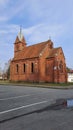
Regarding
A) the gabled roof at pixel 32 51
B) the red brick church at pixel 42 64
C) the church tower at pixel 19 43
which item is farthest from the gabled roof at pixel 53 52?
the church tower at pixel 19 43

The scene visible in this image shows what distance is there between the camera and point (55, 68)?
5216 centimetres

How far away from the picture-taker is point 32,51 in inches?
2338

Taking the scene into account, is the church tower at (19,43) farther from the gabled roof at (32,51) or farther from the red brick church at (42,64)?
the red brick church at (42,64)

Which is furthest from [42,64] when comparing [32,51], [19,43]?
[19,43]

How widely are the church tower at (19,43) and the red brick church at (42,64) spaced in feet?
19.0

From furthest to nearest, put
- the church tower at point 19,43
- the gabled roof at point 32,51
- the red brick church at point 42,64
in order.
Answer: the church tower at point 19,43 < the gabled roof at point 32,51 < the red brick church at point 42,64

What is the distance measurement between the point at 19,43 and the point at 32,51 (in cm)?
996

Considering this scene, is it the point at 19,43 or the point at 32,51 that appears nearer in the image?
the point at 32,51

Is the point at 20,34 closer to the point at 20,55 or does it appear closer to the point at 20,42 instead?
the point at 20,42

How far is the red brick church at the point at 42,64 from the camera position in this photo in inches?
2083

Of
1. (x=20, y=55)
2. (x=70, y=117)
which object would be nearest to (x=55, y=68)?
(x=20, y=55)

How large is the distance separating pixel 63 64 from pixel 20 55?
14.4 metres

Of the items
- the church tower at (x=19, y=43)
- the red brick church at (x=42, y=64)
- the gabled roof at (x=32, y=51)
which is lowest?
the red brick church at (x=42, y=64)

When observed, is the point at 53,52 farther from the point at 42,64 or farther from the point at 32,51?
the point at 32,51
